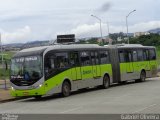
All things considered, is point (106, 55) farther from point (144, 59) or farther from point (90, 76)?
point (144, 59)

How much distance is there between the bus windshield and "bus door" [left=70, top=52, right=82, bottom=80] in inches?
115

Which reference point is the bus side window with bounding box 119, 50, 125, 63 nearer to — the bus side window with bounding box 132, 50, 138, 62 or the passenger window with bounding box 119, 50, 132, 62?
the passenger window with bounding box 119, 50, 132, 62

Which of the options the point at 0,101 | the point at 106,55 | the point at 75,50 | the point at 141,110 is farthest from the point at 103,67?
the point at 141,110

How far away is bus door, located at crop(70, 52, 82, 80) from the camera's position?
2624 centimetres

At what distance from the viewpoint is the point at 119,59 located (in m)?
33.2

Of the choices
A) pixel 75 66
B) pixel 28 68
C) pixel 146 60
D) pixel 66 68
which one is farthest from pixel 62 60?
pixel 146 60

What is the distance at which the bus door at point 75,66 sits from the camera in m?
26.2

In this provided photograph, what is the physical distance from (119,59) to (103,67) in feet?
11.2

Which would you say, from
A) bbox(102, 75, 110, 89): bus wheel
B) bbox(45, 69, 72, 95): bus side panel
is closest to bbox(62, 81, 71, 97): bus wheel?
bbox(45, 69, 72, 95): bus side panel

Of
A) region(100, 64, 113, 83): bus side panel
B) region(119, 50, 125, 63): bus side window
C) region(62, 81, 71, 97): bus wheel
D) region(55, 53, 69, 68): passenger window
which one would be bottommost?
region(62, 81, 71, 97): bus wheel

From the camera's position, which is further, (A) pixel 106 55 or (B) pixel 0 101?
(A) pixel 106 55

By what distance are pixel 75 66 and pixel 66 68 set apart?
3.83 feet

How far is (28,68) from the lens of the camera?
24.0m

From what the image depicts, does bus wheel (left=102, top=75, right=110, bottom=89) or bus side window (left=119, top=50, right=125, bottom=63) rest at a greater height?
bus side window (left=119, top=50, right=125, bottom=63)
